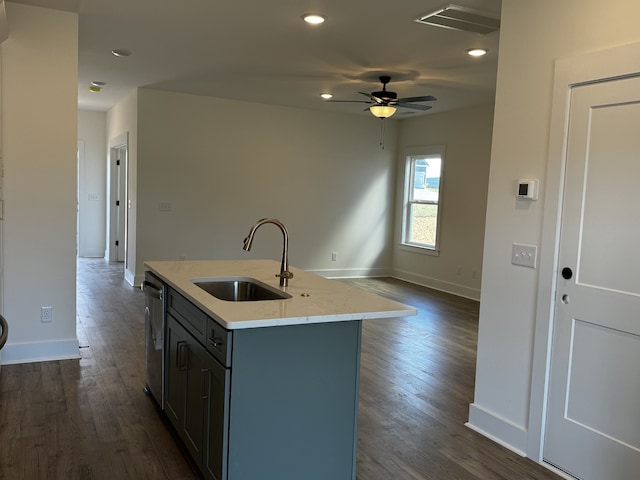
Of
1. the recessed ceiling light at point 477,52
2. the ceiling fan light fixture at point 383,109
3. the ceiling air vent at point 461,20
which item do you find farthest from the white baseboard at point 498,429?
the ceiling fan light fixture at point 383,109

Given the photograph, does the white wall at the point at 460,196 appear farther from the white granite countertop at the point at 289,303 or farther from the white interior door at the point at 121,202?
the white interior door at the point at 121,202

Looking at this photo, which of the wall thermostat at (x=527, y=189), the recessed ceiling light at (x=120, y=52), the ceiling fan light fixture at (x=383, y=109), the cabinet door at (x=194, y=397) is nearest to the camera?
the cabinet door at (x=194, y=397)

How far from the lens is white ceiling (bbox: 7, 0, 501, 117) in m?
3.68

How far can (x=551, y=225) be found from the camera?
2.67 metres

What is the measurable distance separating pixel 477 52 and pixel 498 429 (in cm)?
306

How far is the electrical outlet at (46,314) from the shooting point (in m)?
3.95

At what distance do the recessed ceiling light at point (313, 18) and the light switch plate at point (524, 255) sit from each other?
2.11 m

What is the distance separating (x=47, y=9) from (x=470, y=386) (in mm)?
4037

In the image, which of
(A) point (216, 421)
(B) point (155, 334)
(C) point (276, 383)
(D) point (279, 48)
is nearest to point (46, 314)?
(B) point (155, 334)

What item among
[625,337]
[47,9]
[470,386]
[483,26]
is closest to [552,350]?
[625,337]

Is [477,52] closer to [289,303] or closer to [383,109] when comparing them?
[383,109]

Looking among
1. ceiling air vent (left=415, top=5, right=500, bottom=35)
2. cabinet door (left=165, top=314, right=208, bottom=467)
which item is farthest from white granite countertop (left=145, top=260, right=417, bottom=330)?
ceiling air vent (left=415, top=5, right=500, bottom=35)

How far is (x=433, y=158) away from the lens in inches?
314

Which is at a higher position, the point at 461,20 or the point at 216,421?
the point at 461,20
